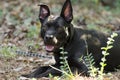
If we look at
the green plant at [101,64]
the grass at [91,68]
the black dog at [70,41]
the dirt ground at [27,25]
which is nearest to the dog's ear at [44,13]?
the black dog at [70,41]

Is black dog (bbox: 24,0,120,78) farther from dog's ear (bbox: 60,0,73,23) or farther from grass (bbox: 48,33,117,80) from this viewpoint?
grass (bbox: 48,33,117,80)

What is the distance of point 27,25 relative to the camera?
12.6m

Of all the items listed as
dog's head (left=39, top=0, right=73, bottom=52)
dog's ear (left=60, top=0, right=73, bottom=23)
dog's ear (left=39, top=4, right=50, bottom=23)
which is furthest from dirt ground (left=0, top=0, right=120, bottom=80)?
dog's ear (left=60, top=0, right=73, bottom=23)

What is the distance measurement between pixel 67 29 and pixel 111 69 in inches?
43.4

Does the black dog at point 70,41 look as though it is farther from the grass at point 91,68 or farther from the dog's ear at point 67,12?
the grass at point 91,68

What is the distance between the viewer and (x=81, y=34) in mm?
8820

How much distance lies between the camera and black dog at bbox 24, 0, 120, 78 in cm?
832

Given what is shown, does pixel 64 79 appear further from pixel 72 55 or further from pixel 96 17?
pixel 96 17

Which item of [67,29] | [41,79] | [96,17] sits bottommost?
[96,17]

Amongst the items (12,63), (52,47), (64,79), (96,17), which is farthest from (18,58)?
(96,17)

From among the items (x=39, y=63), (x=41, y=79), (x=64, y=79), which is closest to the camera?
(x=64, y=79)

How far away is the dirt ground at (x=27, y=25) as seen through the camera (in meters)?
9.02

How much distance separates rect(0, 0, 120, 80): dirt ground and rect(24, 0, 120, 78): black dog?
369 mm

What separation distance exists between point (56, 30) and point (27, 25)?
430 cm
